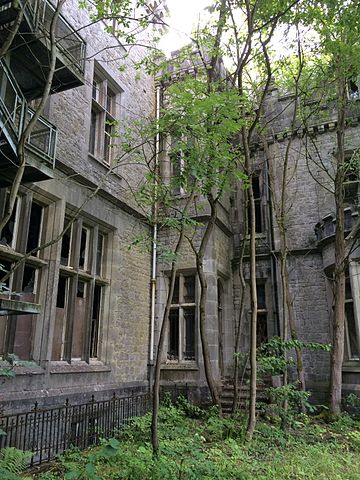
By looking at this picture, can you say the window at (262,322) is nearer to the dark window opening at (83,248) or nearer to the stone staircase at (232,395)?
the stone staircase at (232,395)

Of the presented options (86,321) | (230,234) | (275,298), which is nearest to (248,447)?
(86,321)

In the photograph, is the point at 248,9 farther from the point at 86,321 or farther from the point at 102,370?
the point at 102,370

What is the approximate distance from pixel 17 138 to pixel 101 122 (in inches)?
163

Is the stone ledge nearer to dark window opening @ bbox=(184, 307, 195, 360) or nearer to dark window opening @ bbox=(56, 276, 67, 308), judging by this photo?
dark window opening @ bbox=(184, 307, 195, 360)

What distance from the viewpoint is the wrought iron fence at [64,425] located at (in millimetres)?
5484

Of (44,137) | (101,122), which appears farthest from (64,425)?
(101,122)

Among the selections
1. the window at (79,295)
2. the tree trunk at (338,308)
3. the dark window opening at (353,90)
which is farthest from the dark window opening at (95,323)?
the dark window opening at (353,90)

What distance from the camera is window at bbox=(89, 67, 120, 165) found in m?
9.02

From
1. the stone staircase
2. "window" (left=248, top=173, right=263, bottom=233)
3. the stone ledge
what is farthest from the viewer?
"window" (left=248, top=173, right=263, bottom=233)

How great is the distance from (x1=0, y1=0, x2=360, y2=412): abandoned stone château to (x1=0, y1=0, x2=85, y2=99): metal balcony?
2 cm

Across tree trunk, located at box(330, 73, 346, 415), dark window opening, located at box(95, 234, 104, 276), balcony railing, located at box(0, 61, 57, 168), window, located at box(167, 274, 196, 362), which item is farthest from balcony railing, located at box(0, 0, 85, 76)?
tree trunk, located at box(330, 73, 346, 415)

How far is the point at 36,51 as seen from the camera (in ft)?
21.2

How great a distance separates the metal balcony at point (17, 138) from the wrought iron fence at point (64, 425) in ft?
11.4

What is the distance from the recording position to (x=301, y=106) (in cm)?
996
